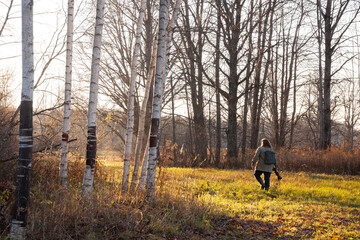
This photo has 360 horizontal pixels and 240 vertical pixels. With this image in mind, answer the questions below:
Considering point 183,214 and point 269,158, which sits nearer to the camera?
point 183,214

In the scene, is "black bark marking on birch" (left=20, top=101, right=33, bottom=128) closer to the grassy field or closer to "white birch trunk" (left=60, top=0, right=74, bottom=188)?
the grassy field

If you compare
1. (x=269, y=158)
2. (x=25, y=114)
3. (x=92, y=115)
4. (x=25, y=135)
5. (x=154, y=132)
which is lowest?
(x=269, y=158)

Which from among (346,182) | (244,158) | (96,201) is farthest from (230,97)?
(96,201)

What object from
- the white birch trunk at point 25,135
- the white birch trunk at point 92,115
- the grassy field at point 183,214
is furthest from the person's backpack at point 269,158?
the white birch trunk at point 25,135

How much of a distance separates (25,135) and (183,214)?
3261 mm

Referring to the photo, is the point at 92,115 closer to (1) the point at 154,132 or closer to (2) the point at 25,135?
(1) the point at 154,132

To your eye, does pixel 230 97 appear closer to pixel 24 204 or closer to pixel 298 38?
pixel 298 38

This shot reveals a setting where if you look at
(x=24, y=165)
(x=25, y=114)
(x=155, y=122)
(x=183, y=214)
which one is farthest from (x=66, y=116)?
(x=183, y=214)

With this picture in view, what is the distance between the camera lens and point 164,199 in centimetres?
613

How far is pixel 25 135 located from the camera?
391cm

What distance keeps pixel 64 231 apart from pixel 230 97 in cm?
1300

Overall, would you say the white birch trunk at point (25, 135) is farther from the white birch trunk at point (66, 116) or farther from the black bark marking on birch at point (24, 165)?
the white birch trunk at point (66, 116)

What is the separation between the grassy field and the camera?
462 cm

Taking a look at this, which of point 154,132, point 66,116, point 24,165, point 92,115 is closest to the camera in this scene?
point 24,165
